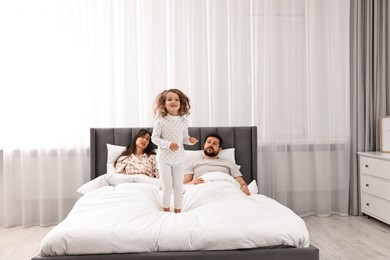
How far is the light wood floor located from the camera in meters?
3.43

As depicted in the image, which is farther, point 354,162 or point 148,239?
point 354,162

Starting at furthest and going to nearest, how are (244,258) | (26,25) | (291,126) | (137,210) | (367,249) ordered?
(291,126) → (26,25) → (367,249) → (137,210) → (244,258)

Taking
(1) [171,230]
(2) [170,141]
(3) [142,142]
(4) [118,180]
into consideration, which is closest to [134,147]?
(3) [142,142]

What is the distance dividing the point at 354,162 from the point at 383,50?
119 centimetres

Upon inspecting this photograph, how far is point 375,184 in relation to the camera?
4.36 meters

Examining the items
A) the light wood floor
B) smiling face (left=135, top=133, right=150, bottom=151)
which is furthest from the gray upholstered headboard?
the light wood floor

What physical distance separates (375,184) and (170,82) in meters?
2.21

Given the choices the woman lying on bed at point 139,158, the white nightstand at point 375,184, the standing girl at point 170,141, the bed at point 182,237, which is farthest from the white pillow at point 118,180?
the white nightstand at point 375,184

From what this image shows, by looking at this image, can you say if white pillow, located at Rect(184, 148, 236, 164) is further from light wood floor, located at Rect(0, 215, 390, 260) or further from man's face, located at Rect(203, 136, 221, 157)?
light wood floor, located at Rect(0, 215, 390, 260)

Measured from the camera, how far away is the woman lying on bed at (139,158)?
3994mm

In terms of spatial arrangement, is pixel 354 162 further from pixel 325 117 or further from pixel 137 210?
pixel 137 210

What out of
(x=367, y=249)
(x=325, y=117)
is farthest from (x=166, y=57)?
(x=367, y=249)

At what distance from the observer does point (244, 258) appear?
2.29m

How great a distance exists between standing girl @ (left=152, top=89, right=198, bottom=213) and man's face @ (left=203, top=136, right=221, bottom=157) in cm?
81
